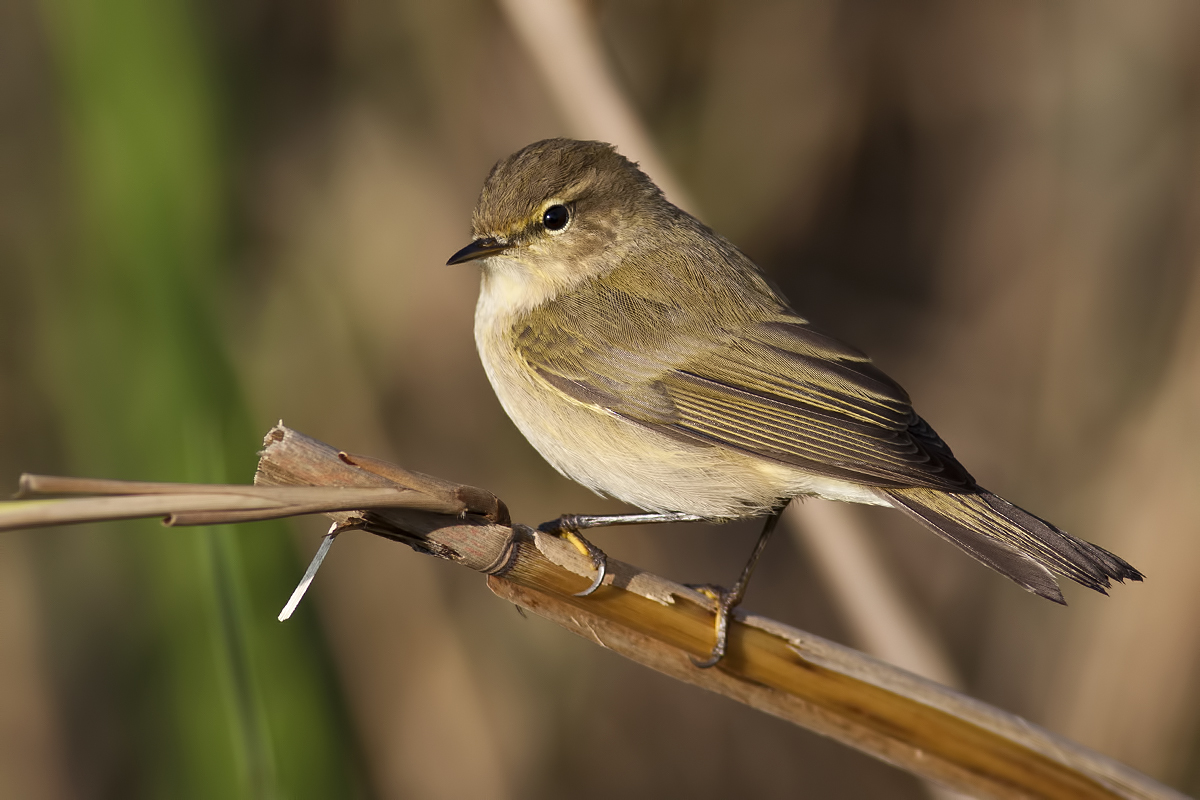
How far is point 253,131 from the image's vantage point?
148 inches

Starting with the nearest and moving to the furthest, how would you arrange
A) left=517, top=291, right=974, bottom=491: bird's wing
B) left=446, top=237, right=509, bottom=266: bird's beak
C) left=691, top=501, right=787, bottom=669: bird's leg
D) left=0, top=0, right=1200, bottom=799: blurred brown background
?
left=691, top=501, right=787, bottom=669: bird's leg → left=517, top=291, right=974, bottom=491: bird's wing → left=446, top=237, right=509, bottom=266: bird's beak → left=0, top=0, right=1200, bottom=799: blurred brown background

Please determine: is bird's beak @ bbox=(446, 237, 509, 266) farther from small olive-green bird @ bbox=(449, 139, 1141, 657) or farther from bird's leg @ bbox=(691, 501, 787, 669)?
bird's leg @ bbox=(691, 501, 787, 669)

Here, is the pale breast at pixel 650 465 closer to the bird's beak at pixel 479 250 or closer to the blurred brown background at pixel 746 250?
the bird's beak at pixel 479 250

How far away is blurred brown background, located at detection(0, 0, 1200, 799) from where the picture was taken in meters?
3.62

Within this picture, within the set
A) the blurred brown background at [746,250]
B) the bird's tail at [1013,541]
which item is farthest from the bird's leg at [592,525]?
the blurred brown background at [746,250]

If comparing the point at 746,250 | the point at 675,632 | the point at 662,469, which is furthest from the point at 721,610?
the point at 746,250

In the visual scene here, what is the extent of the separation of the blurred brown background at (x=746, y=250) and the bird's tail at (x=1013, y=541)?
1358 mm

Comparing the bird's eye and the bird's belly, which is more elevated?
the bird's eye

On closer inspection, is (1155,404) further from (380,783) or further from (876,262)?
(380,783)

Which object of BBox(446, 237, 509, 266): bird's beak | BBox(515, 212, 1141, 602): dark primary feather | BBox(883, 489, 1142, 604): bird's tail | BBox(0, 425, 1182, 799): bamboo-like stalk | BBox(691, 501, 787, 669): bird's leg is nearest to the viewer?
BBox(0, 425, 1182, 799): bamboo-like stalk

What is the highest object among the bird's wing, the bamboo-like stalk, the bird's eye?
the bird's eye

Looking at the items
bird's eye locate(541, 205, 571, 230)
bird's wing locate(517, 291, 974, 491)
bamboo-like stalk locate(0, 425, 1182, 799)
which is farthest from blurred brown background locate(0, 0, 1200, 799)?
bamboo-like stalk locate(0, 425, 1182, 799)

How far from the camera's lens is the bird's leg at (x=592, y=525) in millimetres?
1996

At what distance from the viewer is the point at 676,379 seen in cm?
276
